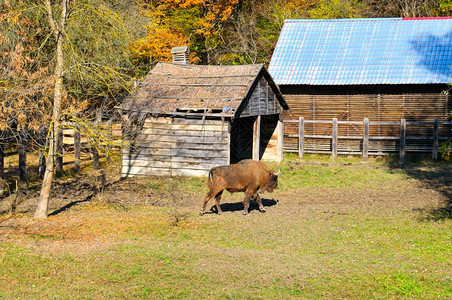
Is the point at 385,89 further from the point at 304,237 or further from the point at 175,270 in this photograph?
the point at 175,270

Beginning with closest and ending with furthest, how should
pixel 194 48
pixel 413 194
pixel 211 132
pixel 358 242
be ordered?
pixel 358 242
pixel 413 194
pixel 211 132
pixel 194 48

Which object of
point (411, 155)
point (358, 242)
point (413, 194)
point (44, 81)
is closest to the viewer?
point (358, 242)

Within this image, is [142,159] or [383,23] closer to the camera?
[142,159]

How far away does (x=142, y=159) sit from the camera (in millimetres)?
23250

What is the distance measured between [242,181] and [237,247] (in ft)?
11.9

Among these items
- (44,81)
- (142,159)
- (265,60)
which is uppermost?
A: (265,60)

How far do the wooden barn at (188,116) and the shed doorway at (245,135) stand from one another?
7.19 ft

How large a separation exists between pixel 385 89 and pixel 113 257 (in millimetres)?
18728

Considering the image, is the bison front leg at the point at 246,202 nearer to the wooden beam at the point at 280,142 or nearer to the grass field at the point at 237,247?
the grass field at the point at 237,247

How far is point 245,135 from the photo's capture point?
28.3 m

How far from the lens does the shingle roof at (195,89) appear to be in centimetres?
2247

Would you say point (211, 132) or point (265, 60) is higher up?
point (265, 60)

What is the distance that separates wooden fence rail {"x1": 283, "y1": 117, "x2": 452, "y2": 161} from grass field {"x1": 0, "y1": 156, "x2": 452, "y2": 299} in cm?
516

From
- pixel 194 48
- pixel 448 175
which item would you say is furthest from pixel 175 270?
pixel 194 48
